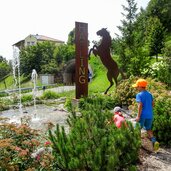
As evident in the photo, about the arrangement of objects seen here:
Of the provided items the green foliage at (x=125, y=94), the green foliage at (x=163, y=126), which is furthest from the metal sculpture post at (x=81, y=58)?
the green foliage at (x=163, y=126)

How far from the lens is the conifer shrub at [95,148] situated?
4.95 metres

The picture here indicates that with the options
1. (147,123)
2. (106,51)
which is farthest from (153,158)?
(106,51)

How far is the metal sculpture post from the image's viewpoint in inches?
554

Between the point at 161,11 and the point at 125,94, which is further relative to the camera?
the point at 161,11

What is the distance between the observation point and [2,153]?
5.39m

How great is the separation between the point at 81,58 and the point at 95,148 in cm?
915

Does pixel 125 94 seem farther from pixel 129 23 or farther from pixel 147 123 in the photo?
pixel 129 23

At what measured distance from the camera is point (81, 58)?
1416 cm

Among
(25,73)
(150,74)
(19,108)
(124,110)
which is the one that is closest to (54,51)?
(25,73)

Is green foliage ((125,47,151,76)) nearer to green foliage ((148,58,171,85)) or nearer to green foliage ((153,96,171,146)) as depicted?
green foliage ((148,58,171,85))

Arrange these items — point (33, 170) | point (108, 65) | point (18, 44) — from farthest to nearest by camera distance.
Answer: point (18, 44) < point (108, 65) < point (33, 170)

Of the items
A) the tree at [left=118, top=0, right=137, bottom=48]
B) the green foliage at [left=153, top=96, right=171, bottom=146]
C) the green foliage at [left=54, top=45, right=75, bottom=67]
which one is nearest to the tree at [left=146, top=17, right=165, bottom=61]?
the tree at [left=118, top=0, right=137, bottom=48]

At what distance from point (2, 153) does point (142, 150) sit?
305cm

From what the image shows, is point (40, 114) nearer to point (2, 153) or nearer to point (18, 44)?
point (2, 153)
